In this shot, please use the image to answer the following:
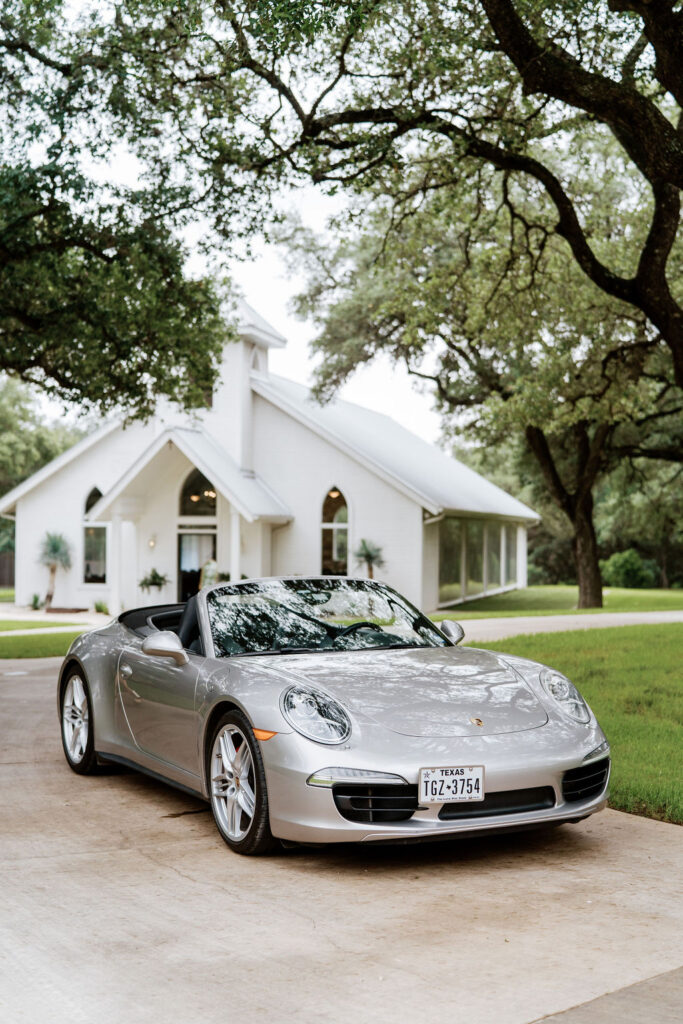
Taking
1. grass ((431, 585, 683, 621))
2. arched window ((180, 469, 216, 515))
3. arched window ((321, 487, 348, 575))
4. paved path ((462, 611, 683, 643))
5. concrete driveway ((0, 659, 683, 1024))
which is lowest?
grass ((431, 585, 683, 621))

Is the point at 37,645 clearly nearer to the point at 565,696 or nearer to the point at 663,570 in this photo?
the point at 565,696

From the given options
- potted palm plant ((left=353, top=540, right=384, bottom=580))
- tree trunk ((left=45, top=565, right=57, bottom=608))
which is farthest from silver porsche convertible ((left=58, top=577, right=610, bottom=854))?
tree trunk ((left=45, top=565, right=57, bottom=608))

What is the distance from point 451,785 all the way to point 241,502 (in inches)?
918

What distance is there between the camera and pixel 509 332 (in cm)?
2109

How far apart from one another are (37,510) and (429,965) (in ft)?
104

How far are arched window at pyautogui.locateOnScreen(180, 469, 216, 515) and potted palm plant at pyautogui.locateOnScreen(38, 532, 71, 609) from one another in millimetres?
4298

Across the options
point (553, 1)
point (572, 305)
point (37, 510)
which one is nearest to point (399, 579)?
point (572, 305)

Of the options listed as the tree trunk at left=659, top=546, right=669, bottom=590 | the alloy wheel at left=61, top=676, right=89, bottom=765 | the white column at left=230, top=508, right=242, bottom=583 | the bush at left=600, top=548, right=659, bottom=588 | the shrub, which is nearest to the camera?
the alloy wheel at left=61, top=676, right=89, bottom=765

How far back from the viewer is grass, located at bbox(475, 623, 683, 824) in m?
6.75

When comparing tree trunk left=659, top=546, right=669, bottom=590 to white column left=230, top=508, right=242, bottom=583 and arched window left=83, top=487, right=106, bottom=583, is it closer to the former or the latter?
arched window left=83, top=487, right=106, bottom=583

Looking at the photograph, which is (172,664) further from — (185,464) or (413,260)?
(185,464)

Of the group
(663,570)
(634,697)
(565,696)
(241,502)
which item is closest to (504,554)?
(663,570)

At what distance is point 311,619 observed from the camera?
6742 mm

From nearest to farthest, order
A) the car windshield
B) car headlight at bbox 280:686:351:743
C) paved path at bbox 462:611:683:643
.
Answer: car headlight at bbox 280:686:351:743 < the car windshield < paved path at bbox 462:611:683:643
